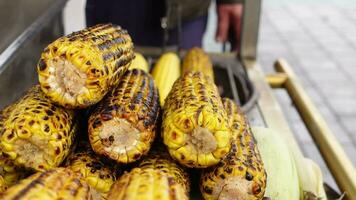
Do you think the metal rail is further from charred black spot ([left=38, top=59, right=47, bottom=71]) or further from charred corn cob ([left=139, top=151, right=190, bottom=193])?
charred black spot ([left=38, top=59, right=47, bottom=71])

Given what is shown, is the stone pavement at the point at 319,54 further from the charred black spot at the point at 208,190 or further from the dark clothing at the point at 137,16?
the charred black spot at the point at 208,190

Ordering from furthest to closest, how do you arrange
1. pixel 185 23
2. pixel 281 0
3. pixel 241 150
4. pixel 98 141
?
pixel 281 0 → pixel 185 23 → pixel 241 150 → pixel 98 141

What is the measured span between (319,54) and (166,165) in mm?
4322

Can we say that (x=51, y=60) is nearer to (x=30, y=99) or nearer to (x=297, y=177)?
(x=30, y=99)

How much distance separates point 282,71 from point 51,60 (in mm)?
1567

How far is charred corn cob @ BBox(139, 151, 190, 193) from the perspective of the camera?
1.02m

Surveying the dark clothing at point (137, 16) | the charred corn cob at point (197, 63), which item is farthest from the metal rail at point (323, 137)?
the dark clothing at point (137, 16)

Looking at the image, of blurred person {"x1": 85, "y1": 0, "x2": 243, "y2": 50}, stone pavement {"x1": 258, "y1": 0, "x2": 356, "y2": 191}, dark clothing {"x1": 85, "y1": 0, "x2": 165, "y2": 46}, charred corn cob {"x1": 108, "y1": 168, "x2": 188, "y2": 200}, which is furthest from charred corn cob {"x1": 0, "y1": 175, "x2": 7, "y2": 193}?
stone pavement {"x1": 258, "y1": 0, "x2": 356, "y2": 191}

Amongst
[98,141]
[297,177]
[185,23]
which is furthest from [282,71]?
[98,141]

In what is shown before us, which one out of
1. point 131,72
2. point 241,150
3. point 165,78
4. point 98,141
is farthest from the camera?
point 165,78

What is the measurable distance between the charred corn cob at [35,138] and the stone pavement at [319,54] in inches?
87.9

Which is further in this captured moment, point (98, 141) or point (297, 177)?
point (297, 177)

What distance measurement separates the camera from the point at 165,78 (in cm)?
181

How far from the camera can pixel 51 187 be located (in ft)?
2.64
